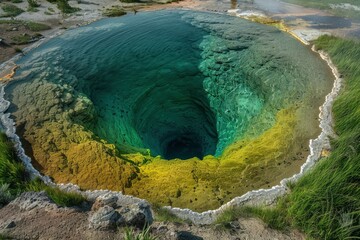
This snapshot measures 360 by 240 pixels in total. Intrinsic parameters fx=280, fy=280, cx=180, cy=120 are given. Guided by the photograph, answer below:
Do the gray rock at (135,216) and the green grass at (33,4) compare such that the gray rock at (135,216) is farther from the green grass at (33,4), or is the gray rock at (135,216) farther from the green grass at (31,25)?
the green grass at (33,4)

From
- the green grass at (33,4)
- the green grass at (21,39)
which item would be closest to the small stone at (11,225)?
the green grass at (21,39)

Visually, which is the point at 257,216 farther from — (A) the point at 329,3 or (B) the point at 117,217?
(A) the point at 329,3

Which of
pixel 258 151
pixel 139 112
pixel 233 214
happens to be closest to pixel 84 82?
pixel 139 112

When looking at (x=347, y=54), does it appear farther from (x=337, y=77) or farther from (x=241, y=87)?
(x=241, y=87)

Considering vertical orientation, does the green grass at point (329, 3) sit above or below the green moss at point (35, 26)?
above

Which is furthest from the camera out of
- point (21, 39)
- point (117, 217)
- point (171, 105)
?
point (171, 105)

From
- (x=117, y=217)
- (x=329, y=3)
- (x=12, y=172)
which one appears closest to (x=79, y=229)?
(x=117, y=217)
